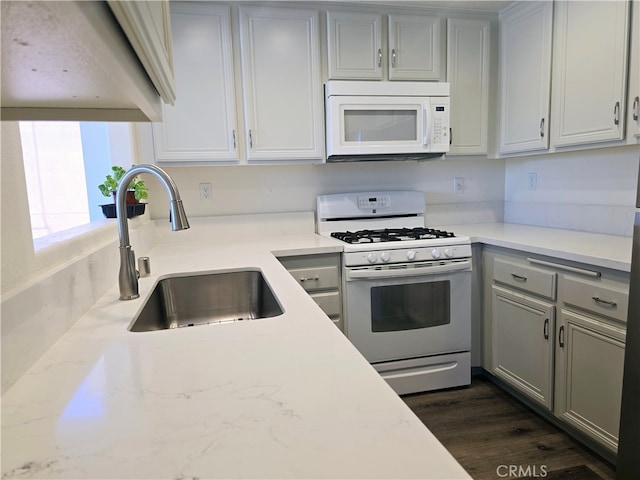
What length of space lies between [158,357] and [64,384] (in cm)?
16

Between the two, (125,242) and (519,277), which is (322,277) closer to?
(519,277)

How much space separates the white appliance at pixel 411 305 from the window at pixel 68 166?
136 centimetres

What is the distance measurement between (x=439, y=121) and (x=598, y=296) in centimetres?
135

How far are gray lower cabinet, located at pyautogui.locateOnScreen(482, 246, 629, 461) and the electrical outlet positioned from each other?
1782mm

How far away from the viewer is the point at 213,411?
0.58 metres

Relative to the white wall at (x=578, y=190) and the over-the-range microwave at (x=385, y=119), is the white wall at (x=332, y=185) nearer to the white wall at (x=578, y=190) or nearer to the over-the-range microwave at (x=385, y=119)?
the white wall at (x=578, y=190)

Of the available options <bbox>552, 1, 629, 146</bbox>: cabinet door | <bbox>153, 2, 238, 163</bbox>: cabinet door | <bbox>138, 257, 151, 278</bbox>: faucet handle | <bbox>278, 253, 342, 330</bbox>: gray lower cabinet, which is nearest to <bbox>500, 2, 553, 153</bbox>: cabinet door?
<bbox>552, 1, 629, 146</bbox>: cabinet door

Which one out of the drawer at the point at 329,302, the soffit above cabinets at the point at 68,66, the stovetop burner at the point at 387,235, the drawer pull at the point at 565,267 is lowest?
the drawer at the point at 329,302

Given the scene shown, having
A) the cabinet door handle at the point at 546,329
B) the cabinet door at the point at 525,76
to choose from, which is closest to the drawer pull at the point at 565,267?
the cabinet door handle at the point at 546,329

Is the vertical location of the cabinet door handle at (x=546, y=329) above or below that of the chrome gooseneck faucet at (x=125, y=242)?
below

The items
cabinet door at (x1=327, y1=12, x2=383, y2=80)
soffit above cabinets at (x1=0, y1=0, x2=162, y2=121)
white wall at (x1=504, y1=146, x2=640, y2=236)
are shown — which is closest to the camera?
soffit above cabinets at (x1=0, y1=0, x2=162, y2=121)

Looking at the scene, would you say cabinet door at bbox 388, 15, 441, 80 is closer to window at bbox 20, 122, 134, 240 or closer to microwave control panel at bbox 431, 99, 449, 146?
microwave control panel at bbox 431, 99, 449, 146

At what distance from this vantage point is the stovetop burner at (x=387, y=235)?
7.61 ft

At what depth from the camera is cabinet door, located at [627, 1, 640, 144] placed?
5.78ft
